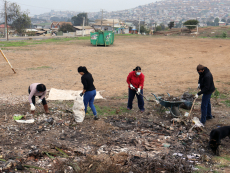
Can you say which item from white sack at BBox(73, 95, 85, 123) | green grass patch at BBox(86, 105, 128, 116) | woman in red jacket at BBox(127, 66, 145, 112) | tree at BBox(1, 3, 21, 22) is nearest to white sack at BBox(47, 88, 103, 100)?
green grass patch at BBox(86, 105, 128, 116)

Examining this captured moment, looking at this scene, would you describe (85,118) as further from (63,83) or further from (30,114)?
(63,83)

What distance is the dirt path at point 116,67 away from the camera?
33.3 feet

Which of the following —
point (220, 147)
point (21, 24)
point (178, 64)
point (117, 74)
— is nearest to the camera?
point (220, 147)

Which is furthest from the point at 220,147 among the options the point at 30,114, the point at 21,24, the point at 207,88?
the point at 21,24

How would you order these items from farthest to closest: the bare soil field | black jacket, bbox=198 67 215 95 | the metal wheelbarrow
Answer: the metal wheelbarrow, black jacket, bbox=198 67 215 95, the bare soil field

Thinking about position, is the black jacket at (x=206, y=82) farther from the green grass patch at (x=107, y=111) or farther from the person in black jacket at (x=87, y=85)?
the person in black jacket at (x=87, y=85)

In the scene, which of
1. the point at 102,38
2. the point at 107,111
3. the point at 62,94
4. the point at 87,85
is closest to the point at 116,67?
the point at 62,94

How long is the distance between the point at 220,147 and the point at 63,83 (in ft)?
23.6

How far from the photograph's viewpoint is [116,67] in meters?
13.7

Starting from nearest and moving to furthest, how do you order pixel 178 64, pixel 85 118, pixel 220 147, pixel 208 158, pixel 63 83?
pixel 208 158
pixel 220 147
pixel 85 118
pixel 63 83
pixel 178 64

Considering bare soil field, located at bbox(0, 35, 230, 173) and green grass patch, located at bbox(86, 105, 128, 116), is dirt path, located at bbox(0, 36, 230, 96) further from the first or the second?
green grass patch, located at bbox(86, 105, 128, 116)

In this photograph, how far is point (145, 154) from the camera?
4699 millimetres

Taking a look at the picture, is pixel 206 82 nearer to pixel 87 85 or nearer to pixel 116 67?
pixel 87 85

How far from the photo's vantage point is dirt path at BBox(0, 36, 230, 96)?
10141mm
